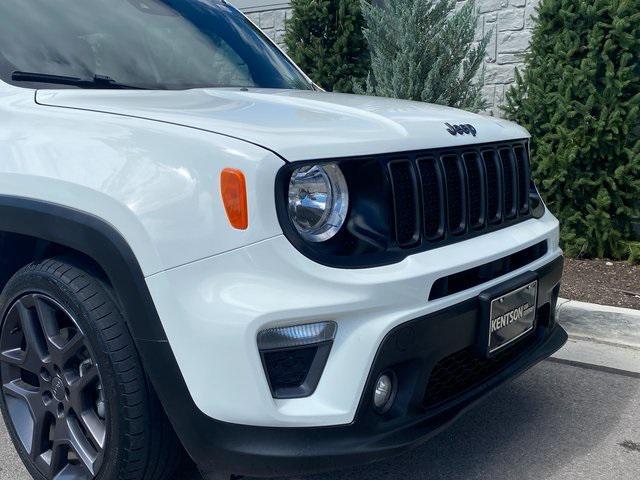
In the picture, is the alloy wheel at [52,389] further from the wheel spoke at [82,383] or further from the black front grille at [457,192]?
the black front grille at [457,192]

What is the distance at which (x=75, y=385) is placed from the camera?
2289 mm

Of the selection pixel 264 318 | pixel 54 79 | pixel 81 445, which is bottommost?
pixel 81 445

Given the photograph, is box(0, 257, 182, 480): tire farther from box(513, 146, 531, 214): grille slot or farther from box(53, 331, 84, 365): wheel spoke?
box(513, 146, 531, 214): grille slot

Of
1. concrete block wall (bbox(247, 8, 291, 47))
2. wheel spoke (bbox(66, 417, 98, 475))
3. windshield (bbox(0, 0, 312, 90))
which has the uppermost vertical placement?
concrete block wall (bbox(247, 8, 291, 47))

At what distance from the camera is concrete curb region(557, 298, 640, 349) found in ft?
13.6

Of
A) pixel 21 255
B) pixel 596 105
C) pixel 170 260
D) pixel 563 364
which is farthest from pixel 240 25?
pixel 596 105

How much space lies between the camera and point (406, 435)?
83.2 inches

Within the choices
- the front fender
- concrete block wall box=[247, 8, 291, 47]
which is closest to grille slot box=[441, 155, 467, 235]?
the front fender

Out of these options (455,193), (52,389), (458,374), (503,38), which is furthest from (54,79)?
(503,38)

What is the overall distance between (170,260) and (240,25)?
225 cm

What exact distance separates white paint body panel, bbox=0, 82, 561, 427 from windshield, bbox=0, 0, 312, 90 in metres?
0.62

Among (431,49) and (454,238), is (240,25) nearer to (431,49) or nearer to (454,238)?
(454,238)

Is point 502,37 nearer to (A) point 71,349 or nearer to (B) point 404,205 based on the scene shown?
(B) point 404,205

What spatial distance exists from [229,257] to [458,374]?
3.17 ft
